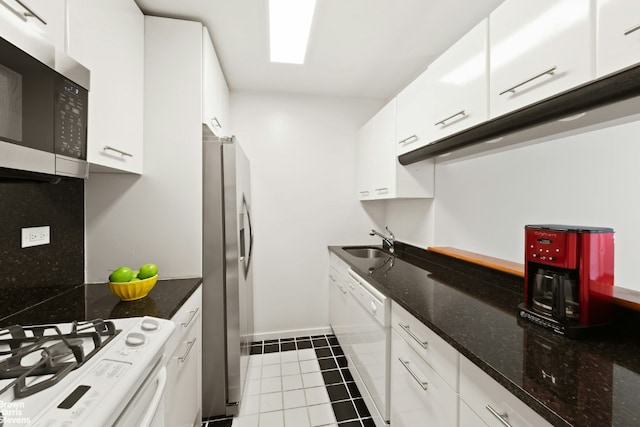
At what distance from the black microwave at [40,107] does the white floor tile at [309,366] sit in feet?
6.64

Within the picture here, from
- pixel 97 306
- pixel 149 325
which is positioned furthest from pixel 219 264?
pixel 149 325

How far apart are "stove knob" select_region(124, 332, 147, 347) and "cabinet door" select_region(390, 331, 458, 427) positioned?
3.32ft

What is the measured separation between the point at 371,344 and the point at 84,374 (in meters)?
1.36

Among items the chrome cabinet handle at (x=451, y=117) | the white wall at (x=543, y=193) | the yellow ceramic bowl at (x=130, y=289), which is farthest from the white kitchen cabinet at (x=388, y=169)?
the yellow ceramic bowl at (x=130, y=289)

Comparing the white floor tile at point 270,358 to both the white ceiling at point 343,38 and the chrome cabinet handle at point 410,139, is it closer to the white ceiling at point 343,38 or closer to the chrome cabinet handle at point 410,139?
the chrome cabinet handle at point 410,139

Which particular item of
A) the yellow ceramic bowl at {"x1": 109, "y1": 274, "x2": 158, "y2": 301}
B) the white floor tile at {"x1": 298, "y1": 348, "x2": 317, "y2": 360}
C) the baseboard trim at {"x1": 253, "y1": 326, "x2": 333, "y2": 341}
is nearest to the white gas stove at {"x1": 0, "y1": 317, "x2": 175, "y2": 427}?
the yellow ceramic bowl at {"x1": 109, "y1": 274, "x2": 158, "y2": 301}

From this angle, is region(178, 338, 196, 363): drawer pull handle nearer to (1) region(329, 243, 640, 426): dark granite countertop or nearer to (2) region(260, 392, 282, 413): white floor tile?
(2) region(260, 392, 282, 413): white floor tile

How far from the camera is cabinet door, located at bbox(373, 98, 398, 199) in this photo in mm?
2092

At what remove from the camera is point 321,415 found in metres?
1.72

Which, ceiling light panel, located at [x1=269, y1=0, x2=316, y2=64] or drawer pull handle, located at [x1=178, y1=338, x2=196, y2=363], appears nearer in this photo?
drawer pull handle, located at [x1=178, y1=338, x2=196, y2=363]

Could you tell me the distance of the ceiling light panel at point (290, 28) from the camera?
1551mm

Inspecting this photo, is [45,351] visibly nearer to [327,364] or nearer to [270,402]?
[270,402]

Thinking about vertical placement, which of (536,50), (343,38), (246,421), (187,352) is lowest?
(246,421)

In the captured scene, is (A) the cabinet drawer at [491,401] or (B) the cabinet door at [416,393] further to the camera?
(B) the cabinet door at [416,393]
